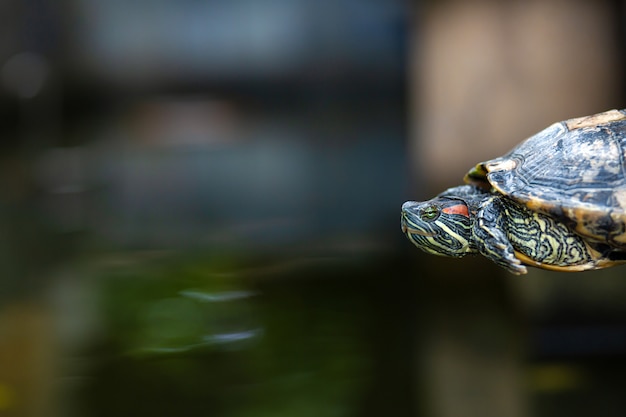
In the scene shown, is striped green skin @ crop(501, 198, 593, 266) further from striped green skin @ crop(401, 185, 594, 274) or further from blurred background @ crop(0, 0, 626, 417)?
blurred background @ crop(0, 0, 626, 417)

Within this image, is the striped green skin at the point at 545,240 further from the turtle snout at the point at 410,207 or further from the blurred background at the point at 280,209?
the blurred background at the point at 280,209

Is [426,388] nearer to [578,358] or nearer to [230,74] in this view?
[578,358]

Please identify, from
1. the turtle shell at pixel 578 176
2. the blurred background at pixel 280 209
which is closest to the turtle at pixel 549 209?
the turtle shell at pixel 578 176

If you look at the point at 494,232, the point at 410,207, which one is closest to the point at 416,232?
the point at 410,207

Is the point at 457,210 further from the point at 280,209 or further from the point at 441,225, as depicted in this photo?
the point at 280,209

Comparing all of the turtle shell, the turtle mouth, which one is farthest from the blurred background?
the turtle shell

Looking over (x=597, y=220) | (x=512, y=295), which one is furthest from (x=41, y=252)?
(x=597, y=220)
